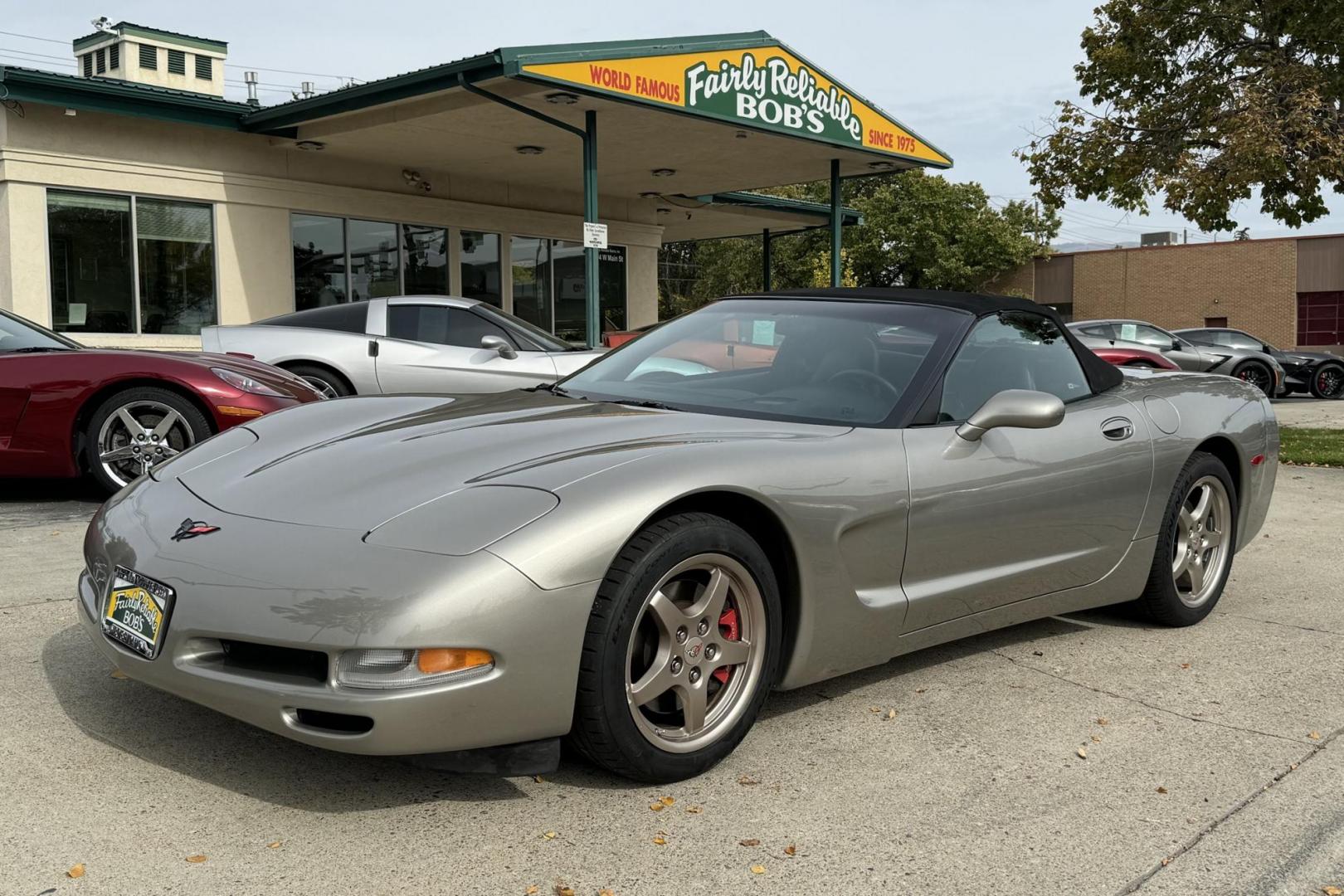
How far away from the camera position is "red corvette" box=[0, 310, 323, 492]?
22.9 ft

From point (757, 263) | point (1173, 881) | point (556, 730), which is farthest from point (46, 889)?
point (757, 263)

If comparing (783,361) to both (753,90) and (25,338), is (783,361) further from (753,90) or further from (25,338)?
(753,90)

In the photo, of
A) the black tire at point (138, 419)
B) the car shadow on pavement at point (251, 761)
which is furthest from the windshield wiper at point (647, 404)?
the black tire at point (138, 419)

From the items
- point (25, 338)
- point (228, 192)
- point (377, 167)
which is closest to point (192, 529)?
point (25, 338)

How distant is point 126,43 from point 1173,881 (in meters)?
63.3

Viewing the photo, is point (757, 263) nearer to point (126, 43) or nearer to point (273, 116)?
point (126, 43)

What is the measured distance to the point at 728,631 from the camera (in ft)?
10.7

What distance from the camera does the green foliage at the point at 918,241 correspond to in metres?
47.0

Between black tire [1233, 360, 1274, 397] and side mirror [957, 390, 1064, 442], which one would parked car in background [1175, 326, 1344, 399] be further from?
side mirror [957, 390, 1064, 442]

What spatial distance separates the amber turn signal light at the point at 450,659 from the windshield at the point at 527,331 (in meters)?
7.74

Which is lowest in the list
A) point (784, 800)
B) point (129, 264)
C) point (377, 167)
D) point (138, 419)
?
point (784, 800)

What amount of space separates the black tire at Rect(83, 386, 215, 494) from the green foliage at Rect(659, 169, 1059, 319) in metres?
38.6

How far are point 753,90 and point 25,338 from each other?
998 cm

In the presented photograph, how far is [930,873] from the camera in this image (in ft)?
8.64
